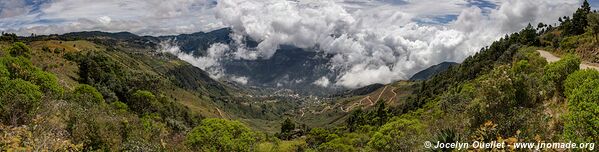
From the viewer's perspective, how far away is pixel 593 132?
73.8ft

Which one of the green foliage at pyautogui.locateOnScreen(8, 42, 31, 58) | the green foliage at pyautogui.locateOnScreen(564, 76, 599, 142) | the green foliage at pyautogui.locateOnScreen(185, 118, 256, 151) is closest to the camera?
the green foliage at pyautogui.locateOnScreen(564, 76, 599, 142)

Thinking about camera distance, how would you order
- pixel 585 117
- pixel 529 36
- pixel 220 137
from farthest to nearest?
1. pixel 529 36
2. pixel 220 137
3. pixel 585 117

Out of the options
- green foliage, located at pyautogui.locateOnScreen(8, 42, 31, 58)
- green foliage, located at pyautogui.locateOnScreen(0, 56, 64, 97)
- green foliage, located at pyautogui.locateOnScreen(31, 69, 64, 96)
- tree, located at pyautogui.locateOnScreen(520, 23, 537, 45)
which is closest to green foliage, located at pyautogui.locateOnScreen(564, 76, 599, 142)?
green foliage, located at pyautogui.locateOnScreen(0, 56, 64, 97)

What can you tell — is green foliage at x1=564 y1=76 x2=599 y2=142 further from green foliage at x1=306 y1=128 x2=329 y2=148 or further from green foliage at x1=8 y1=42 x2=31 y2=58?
green foliage at x1=8 y1=42 x2=31 y2=58

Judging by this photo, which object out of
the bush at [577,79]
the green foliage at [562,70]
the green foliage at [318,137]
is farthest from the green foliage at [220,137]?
the green foliage at [318,137]

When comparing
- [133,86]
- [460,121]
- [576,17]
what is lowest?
[133,86]

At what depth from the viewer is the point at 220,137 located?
67375 mm

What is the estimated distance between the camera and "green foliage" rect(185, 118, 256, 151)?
66.4 meters

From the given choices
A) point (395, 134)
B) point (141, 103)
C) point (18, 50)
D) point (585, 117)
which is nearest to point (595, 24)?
point (395, 134)

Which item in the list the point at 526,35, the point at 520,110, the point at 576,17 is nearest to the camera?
the point at 520,110

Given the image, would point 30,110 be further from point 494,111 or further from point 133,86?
point 133,86

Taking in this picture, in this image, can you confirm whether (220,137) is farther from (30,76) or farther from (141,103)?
(141,103)

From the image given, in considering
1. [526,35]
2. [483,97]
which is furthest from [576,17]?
[483,97]

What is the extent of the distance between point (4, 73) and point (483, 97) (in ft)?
221
